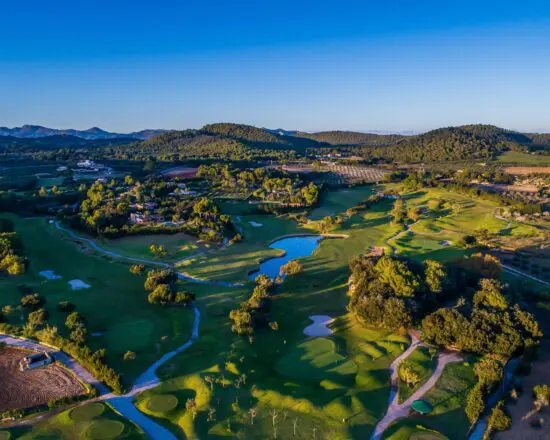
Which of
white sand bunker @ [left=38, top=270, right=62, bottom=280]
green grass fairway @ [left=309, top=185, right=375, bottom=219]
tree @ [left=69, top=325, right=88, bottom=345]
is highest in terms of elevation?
green grass fairway @ [left=309, top=185, right=375, bottom=219]

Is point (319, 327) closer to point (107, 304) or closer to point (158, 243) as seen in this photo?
→ point (107, 304)

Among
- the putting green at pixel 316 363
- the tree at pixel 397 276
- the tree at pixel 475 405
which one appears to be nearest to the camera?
the tree at pixel 475 405

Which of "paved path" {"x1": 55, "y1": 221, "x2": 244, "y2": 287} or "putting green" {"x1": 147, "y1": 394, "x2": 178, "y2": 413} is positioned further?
"paved path" {"x1": 55, "y1": 221, "x2": 244, "y2": 287}

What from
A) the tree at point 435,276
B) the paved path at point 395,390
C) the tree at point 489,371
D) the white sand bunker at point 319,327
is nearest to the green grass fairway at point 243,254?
the white sand bunker at point 319,327

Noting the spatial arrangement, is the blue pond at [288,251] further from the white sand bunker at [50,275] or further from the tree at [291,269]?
the white sand bunker at [50,275]

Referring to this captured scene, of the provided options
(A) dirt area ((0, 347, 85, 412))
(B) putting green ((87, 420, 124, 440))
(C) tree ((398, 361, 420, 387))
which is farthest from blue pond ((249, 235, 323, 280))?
(B) putting green ((87, 420, 124, 440))

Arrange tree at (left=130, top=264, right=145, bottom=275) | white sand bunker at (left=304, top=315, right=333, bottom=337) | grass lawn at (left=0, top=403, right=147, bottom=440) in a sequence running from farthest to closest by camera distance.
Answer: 1. tree at (left=130, top=264, right=145, bottom=275)
2. white sand bunker at (left=304, top=315, right=333, bottom=337)
3. grass lawn at (left=0, top=403, right=147, bottom=440)

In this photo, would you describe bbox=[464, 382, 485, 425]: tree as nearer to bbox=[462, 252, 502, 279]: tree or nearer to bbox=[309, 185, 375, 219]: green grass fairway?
bbox=[462, 252, 502, 279]: tree
